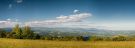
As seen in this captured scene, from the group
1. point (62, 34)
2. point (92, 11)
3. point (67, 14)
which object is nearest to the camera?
point (92, 11)

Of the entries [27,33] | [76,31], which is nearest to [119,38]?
[76,31]

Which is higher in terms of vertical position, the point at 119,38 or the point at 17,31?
the point at 17,31

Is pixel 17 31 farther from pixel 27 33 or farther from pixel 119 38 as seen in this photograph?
pixel 119 38

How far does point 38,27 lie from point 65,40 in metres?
1.60

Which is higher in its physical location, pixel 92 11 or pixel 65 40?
pixel 92 11

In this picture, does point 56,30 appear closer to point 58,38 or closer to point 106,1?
point 58,38

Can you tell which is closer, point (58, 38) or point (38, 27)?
point (58, 38)

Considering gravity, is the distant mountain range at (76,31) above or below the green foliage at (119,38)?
above

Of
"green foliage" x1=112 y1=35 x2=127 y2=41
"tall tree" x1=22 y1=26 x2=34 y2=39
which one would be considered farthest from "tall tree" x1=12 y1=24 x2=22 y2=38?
Result: "green foliage" x1=112 y1=35 x2=127 y2=41

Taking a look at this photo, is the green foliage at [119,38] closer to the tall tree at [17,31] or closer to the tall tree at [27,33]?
the tall tree at [27,33]

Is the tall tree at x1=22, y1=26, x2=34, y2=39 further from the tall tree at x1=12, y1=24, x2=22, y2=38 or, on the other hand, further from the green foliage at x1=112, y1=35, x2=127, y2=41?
the green foliage at x1=112, y1=35, x2=127, y2=41

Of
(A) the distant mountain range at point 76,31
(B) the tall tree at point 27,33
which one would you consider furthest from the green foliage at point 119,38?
(B) the tall tree at point 27,33

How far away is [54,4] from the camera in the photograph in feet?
37.9

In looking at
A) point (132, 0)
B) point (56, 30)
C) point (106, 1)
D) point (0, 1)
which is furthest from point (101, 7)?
point (0, 1)
